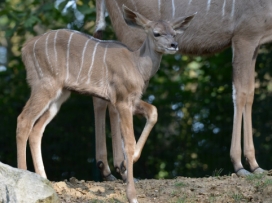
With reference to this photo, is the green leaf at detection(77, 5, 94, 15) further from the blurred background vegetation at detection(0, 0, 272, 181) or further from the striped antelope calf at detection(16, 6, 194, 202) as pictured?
the striped antelope calf at detection(16, 6, 194, 202)

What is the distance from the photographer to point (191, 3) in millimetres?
6062

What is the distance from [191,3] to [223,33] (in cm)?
42

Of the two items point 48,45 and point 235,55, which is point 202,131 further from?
point 48,45

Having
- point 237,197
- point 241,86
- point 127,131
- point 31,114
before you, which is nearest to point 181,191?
point 237,197

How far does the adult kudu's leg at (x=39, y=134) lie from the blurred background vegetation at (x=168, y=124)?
2480 mm

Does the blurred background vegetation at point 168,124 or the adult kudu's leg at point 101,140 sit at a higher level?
the adult kudu's leg at point 101,140

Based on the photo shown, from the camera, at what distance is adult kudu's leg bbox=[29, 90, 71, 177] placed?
4.98m

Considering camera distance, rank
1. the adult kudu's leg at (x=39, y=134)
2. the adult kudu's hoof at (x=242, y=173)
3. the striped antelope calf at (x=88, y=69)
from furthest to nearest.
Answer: the adult kudu's hoof at (x=242, y=173)
the adult kudu's leg at (x=39, y=134)
the striped antelope calf at (x=88, y=69)

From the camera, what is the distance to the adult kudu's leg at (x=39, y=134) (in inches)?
196

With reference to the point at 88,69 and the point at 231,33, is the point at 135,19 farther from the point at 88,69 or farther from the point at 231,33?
the point at 231,33

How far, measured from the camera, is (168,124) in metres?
8.06

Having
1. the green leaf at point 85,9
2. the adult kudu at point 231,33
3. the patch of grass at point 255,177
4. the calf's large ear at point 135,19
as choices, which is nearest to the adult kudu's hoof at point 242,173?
the adult kudu at point 231,33

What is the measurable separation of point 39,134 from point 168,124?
318 centimetres

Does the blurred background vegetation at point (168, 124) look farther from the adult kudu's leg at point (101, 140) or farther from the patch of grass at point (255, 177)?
the patch of grass at point (255, 177)
